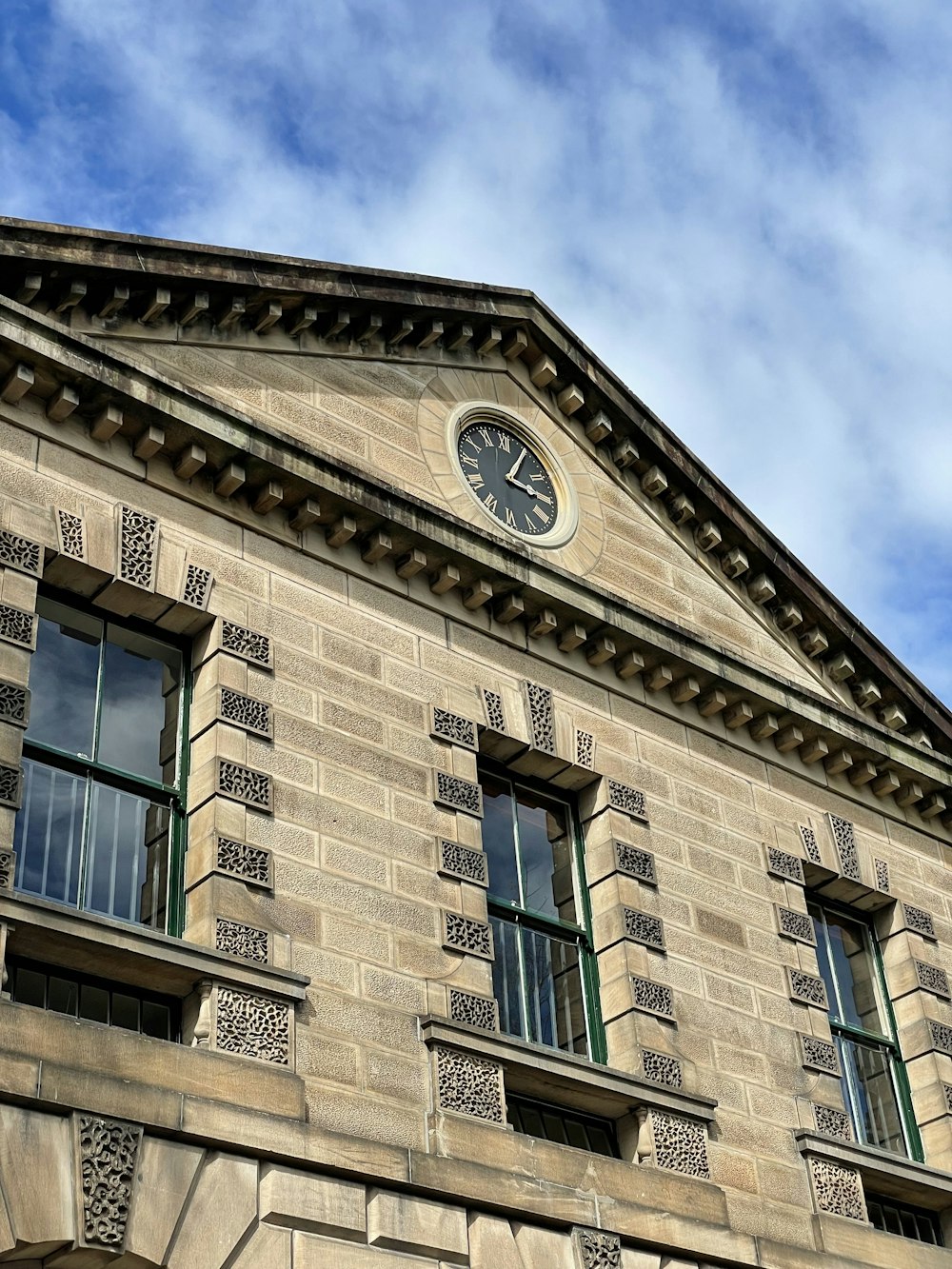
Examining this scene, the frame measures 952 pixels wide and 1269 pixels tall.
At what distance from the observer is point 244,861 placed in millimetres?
13133

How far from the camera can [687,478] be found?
19156 mm

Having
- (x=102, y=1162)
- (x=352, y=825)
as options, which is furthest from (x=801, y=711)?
(x=102, y=1162)

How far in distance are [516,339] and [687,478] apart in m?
2.32

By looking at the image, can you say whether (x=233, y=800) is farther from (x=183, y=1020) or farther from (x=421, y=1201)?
(x=421, y=1201)

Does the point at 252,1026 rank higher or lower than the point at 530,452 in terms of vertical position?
lower

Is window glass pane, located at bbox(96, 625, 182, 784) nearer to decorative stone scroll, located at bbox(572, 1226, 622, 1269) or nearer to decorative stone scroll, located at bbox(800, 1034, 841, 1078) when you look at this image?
decorative stone scroll, located at bbox(572, 1226, 622, 1269)

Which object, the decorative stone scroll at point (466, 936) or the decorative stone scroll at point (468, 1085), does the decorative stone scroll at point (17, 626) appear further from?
the decorative stone scroll at point (468, 1085)

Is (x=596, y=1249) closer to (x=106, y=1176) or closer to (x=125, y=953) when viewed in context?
(x=106, y=1176)

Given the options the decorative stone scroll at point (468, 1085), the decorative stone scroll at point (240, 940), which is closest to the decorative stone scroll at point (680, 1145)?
the decorative stone scroll at point (468, 1085)

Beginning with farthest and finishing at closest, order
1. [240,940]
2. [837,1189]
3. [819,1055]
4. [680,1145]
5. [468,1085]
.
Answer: [819,1055]
[837,1189]
[680,1145]
[468,1085]
[240,940]

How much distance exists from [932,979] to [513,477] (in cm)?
633

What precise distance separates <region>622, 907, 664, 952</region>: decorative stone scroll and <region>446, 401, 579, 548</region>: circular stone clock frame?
3.78 m

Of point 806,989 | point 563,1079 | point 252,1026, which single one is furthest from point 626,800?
point 252,1026

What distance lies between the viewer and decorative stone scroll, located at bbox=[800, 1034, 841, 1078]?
16.1m
